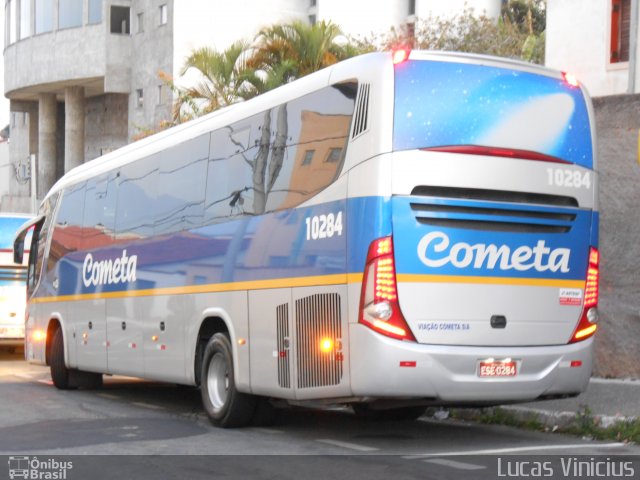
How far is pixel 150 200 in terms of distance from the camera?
15.1m

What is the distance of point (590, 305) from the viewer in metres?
11.1

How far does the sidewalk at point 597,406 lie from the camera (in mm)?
12023

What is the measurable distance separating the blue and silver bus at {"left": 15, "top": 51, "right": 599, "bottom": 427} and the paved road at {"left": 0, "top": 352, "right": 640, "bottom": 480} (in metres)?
0.47

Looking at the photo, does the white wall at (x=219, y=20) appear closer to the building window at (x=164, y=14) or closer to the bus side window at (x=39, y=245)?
the building window at (x=164, y=14)

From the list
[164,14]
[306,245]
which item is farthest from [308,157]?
[164,14]

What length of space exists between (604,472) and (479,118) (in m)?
3.28

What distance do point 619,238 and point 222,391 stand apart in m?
6.01

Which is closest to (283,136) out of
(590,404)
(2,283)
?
(590,404)

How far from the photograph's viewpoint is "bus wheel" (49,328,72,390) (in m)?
18.5

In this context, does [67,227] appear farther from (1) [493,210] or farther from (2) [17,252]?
(1) [493,210]

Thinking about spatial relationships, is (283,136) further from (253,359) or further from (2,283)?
(2,283)

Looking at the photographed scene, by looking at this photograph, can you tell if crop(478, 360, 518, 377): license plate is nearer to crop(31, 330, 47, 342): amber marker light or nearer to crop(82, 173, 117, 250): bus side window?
crop(82, 173, 117, 250): bus side window

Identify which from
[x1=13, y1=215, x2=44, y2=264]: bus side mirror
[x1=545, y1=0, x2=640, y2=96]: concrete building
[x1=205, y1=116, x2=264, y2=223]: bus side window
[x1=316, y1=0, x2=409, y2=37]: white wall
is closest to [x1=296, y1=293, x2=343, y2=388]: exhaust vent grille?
[x1=205, y1=116, x2=264, y2=223]: bus side window

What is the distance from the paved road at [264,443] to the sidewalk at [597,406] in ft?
1.05
